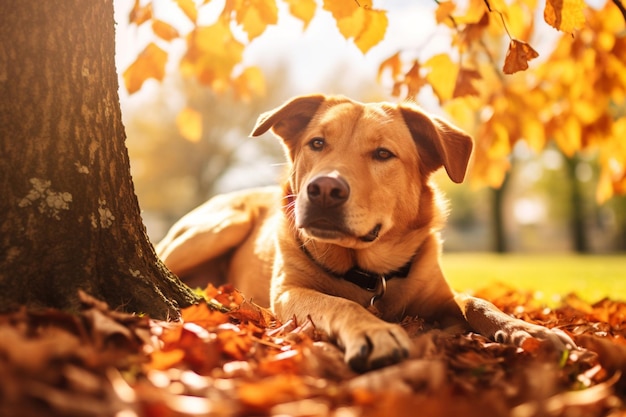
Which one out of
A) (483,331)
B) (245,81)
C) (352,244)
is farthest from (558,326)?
(245,81)

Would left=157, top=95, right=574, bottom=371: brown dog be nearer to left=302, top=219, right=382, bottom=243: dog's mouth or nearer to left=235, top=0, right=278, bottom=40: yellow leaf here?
left=302, top=219, right=382, bottom=243: dog's mouth

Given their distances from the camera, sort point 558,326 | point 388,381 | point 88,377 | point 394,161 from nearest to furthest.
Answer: point 88,377 < point 388,381 < point 558,326 < point 394,161

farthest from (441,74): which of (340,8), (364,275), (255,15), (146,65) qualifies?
(146,65)

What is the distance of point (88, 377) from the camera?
4.87ft

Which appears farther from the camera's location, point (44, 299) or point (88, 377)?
point (44, 299)

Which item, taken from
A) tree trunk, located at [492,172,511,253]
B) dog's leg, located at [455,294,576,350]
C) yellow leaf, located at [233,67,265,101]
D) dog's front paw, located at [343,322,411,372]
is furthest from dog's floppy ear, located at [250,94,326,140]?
tree trunk, located at [492,172,511,253]

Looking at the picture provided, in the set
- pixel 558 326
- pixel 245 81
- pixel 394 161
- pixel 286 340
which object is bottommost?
pixel 558 326

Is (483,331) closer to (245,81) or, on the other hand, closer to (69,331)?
(69,331)

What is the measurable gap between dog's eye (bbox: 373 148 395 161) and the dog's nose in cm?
59

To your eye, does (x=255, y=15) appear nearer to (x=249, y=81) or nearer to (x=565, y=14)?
(x=249, y=81)

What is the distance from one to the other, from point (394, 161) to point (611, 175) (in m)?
3.68

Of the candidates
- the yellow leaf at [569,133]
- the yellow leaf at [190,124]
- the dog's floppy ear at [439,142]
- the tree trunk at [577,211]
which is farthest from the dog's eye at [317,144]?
the tree trunk at [577,211]

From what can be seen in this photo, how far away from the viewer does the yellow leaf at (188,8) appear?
3.93m

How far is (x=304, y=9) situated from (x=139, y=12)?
1.32 m
